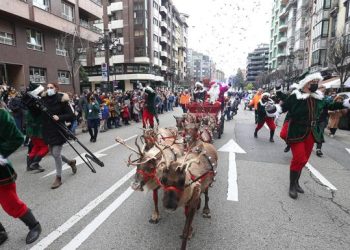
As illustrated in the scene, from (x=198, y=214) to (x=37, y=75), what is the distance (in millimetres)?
21953

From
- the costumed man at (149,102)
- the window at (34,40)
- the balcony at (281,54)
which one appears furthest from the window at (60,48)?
the balcony at (281,54)

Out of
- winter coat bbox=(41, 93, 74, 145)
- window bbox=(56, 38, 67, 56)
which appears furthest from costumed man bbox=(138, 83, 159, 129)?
window bbox=(56, 38, 67, 56)

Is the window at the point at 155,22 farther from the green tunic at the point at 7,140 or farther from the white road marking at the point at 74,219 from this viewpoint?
the green tunic at the point at 7,140

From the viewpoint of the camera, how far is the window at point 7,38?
18122mm

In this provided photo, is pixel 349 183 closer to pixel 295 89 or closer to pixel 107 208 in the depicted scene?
pixel 295 89

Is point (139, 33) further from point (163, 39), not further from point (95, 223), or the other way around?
point (95, 223)

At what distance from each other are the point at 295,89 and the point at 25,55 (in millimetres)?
21014

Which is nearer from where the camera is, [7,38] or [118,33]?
[7,38]

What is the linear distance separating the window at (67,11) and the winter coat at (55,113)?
21.7 metres

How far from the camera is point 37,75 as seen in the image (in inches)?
852

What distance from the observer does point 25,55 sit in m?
20.0

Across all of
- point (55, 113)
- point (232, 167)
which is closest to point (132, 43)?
point (232, 167)

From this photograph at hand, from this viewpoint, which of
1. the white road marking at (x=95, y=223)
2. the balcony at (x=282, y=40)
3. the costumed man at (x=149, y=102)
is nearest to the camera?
the white road marking at (x=95, y=223)

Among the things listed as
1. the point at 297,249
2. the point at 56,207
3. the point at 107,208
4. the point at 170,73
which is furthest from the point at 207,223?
the point at 170,73
